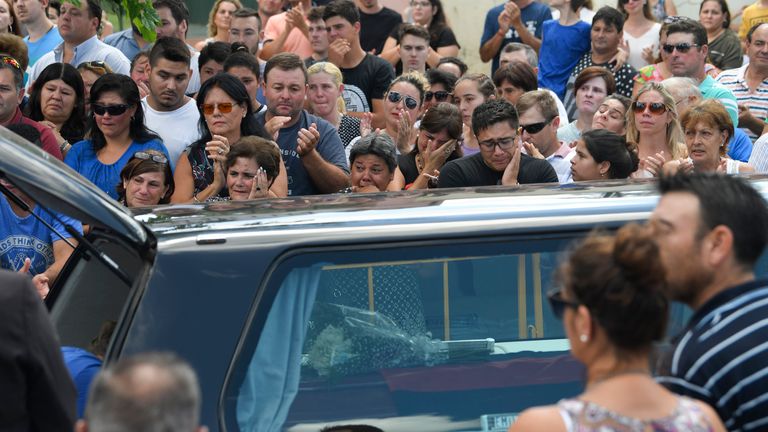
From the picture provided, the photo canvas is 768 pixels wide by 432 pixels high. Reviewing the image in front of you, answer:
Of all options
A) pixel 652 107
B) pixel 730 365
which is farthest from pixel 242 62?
pixel 730 365

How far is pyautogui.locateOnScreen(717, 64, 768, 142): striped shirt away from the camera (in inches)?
348

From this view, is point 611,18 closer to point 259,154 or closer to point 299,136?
point 299,136

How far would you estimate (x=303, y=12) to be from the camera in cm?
1080

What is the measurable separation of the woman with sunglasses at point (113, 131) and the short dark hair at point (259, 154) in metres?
0.75

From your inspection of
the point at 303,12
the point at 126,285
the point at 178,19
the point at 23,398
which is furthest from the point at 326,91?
the point at 23,398

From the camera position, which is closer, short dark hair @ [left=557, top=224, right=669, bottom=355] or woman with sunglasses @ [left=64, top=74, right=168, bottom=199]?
short dark hair @ [left=557, top=224, right=669, bottom=355]

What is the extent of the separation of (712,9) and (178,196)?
239 inches

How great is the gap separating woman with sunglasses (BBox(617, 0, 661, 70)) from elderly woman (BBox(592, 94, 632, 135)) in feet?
7.74

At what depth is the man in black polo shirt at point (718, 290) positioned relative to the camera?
8.95 feet

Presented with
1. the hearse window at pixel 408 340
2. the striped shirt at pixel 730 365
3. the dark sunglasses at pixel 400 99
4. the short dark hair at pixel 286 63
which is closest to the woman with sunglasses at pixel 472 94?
the dark sunglasses at pixel 400 99

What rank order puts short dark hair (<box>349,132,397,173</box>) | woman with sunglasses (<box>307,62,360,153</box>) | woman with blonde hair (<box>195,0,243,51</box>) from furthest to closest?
woman with blonde hair (<box>195,0,243,51</box>) < woman with sunglasses (<box>307,62,360,153</box>) < short dark hair (<box>349,132,397,173</box>)

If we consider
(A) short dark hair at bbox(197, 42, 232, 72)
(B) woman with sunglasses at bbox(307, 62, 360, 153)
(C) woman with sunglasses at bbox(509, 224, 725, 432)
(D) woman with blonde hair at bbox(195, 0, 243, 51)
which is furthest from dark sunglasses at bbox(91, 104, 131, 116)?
(C) woman with sunglasses at bbox(509, 224, 725, 432)

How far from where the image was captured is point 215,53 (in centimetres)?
879

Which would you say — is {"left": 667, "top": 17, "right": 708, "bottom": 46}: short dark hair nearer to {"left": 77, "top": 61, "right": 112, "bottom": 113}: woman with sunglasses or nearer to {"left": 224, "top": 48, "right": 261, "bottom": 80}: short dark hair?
{"left": 224, "top": 48, "right": 261, "bottom": 80}: short dark hair
